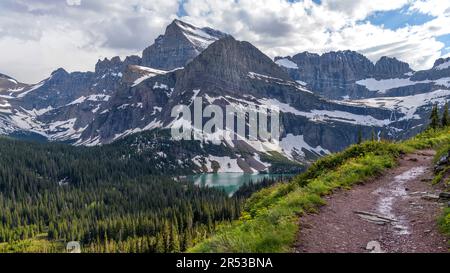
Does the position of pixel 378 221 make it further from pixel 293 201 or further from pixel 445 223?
pixel 293 201

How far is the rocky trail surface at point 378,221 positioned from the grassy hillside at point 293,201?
51cm

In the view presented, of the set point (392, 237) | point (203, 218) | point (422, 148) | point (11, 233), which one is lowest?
point (11, 233)

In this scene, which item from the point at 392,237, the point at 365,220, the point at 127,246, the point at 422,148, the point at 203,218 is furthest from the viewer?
the point at 203,218

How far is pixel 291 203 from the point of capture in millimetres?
15227

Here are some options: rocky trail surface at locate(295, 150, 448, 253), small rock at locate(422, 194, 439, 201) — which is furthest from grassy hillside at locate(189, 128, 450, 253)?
small rock at locate(422, 194, 439, 201)

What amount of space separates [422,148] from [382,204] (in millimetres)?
20079

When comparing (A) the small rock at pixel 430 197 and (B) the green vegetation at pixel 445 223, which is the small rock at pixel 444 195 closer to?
(A) the small rock at pixel 430 197

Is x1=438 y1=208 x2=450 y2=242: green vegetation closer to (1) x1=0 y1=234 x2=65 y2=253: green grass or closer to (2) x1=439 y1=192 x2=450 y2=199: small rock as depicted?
(2) x1=439 y1=192 x2=450 y2=199: small rock

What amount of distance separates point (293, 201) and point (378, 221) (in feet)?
10.8

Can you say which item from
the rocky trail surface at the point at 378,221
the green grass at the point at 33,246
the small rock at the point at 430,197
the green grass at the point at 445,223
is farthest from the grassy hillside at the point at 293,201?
the green grass at the point at 33,246

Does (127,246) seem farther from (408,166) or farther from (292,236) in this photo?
(292,236)

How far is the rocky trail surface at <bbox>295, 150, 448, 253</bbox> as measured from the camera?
466 inches

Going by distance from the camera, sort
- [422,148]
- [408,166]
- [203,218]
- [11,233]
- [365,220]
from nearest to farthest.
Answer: [365,220]
[408,166]
[422,148]
[203,218]
[11,233]
